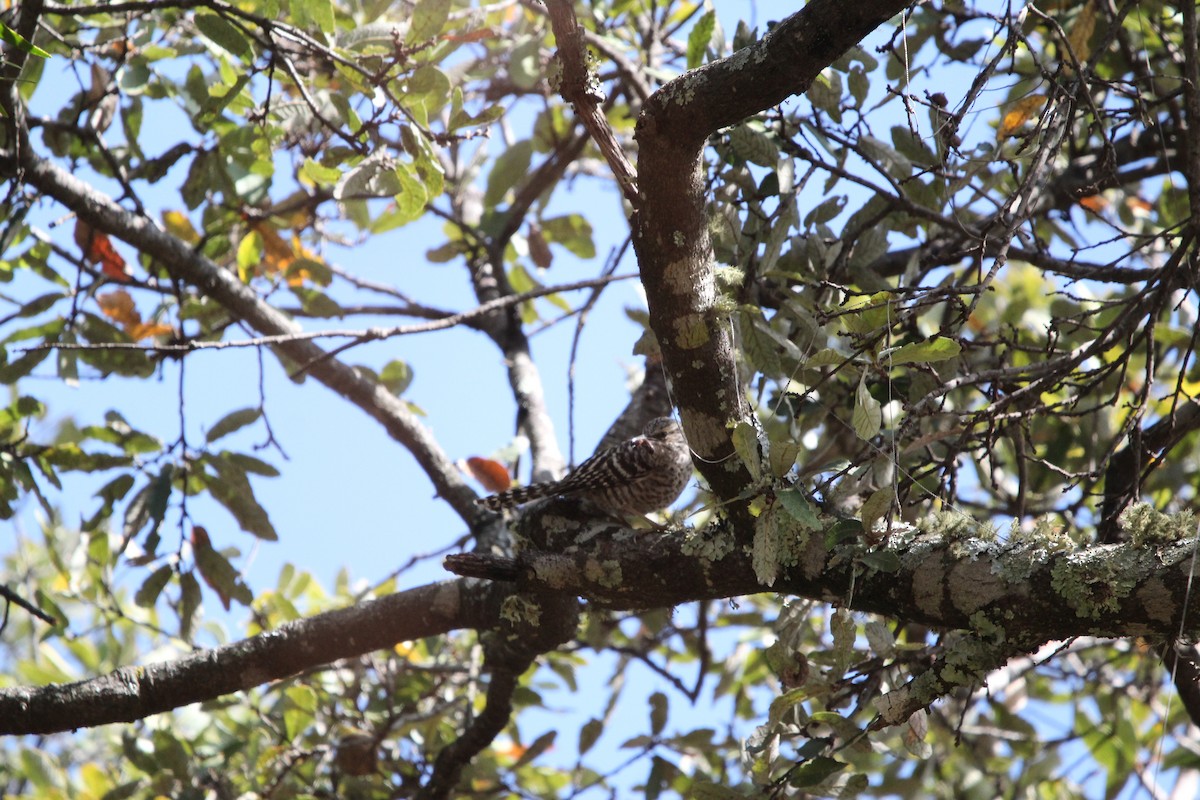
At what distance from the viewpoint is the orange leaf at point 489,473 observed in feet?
12.5

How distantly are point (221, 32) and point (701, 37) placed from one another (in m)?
1.43

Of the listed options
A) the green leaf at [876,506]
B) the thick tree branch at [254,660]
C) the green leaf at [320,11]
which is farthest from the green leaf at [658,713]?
the green leaf at [320,11]

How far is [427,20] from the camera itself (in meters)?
3.07

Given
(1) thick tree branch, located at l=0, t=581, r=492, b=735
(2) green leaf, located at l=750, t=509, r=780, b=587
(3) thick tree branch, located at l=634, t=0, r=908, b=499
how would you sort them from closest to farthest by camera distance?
(3) thick tree branch, located at l=634, t=0, r=908, b=499, (2) green leaf, located at l=750, t=509, r=780, b=587, (1) thick tree branch, located at l=0, t=581, r=492, b=735

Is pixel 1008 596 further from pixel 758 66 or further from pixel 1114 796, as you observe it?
pixel 1114 796

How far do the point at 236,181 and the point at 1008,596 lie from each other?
3.03 metres

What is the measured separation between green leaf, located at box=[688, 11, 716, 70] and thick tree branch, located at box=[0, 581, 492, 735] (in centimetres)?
169

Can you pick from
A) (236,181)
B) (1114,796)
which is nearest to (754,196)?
(236,181)

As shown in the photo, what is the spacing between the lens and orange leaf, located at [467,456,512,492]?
3.82m

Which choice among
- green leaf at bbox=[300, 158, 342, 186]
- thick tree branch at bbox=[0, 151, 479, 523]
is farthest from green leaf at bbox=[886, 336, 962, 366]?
green leaf at bbox=[300, 158, 342, 186]

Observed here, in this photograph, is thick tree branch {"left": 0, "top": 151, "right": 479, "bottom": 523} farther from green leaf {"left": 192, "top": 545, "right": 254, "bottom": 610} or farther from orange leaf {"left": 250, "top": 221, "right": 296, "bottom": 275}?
green leaf {"left": 192, "top": 545, "right": 254, "bottom": 610}

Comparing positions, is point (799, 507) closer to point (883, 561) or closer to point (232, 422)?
point (883, 561)

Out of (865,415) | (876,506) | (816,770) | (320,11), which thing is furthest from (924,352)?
(320,11)

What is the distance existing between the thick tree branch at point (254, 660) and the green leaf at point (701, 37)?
5.54 ft
